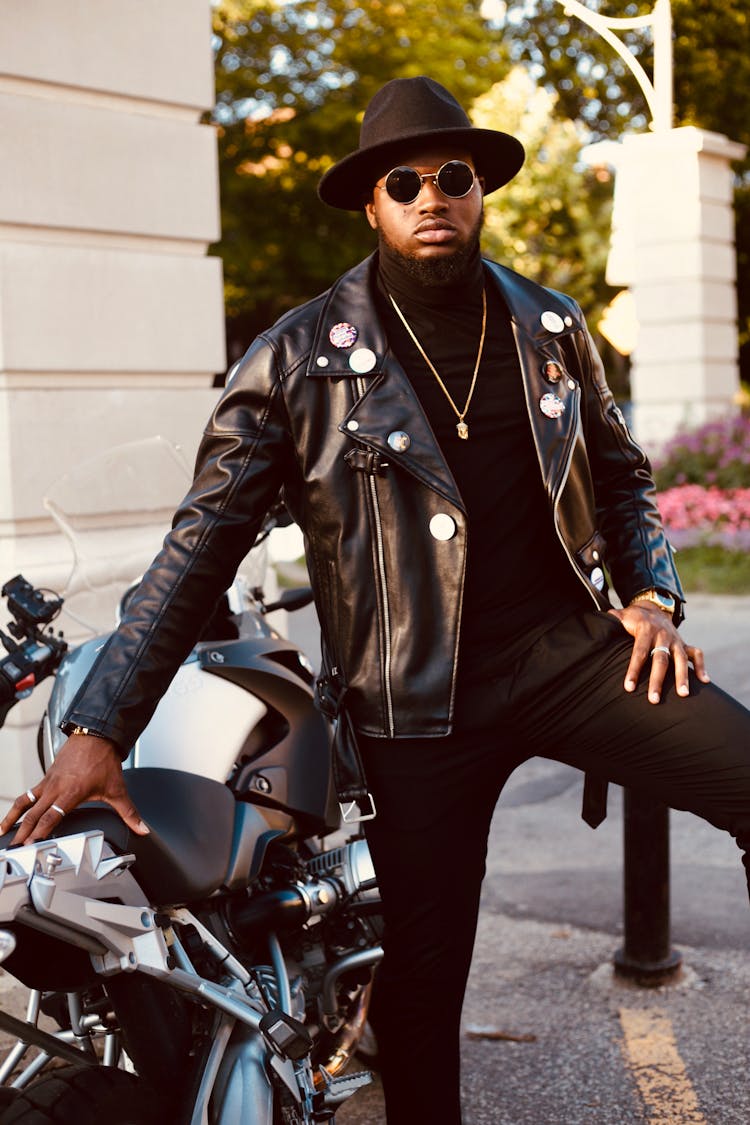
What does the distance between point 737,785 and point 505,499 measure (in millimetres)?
618

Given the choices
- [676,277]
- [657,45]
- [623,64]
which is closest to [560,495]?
[657,45]

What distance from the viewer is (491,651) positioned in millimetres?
2506

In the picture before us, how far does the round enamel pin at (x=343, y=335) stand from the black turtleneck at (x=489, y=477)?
7cm

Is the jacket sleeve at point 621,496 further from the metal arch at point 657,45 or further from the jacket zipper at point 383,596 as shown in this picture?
the metal arch at point 657,45

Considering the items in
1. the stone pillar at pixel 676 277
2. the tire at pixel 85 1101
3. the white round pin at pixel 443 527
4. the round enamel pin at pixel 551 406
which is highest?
the stone pillar at pixel 676 277

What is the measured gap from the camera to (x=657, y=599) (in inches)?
104

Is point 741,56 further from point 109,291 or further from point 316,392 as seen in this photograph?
point 316,392

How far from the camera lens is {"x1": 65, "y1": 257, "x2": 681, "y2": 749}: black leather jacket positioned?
2.42 m

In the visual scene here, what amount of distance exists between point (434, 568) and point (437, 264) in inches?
20.8

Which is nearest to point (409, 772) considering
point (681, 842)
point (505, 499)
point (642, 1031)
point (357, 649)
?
point (357, 649)

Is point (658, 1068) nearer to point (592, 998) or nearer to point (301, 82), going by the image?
point (592, 998)

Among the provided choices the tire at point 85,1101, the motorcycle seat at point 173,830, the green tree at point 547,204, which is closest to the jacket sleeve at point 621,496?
the motorcycle seat at point 173,830

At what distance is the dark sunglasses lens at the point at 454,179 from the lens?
250 cm

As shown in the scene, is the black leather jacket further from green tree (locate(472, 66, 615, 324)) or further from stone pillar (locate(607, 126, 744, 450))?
green tree (locate(472, 66, 615, 324))
